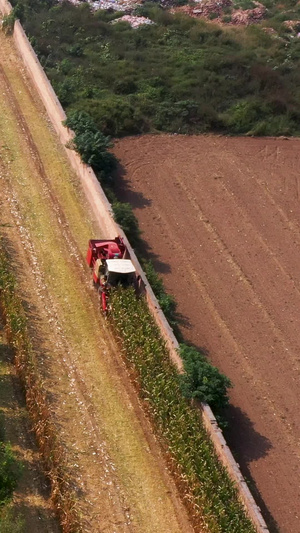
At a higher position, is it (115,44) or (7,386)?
(115,44)

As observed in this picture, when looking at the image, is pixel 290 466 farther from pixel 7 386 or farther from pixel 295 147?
pixel 295 147

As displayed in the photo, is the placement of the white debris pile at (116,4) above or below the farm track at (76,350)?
above

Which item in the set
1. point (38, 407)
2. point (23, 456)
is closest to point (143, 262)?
point (38, 407)

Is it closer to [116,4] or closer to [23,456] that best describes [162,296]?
[23,456]

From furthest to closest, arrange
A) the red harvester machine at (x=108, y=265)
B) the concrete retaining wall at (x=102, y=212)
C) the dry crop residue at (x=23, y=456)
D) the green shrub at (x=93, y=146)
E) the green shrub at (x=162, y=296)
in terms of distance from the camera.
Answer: the green shrub at (x=93, y=146)
the red harvester machine at (x=108, y=265)
the green shrub at (x=162, y=296)
the concrete retaining wall at (x=102, y=212)
the dry crop residue at (x=23, y=456)

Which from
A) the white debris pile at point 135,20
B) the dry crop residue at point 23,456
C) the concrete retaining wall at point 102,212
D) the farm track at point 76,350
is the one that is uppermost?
the white debris pile at point 135,20

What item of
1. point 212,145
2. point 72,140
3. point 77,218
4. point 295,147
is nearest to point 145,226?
point 77,218

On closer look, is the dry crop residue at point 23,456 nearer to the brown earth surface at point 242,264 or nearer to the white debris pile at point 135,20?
the brown earth surface at point 242,264

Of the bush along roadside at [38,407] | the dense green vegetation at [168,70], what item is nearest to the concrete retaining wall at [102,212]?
the dense green vegetation at [168,70]

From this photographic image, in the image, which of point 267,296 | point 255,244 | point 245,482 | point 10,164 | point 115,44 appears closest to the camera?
point 245,482
